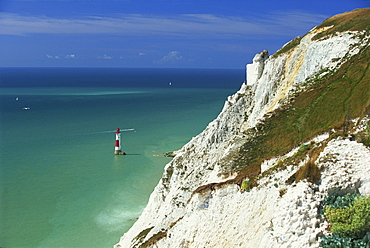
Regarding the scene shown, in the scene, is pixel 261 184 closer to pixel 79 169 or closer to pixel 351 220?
pixel 351 220

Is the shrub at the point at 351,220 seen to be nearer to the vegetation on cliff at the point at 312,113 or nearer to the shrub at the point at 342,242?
the shrub at the point at 342,242

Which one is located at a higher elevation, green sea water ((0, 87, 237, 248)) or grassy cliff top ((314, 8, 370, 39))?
grassy cliff top ((314, 8, 370, 39))

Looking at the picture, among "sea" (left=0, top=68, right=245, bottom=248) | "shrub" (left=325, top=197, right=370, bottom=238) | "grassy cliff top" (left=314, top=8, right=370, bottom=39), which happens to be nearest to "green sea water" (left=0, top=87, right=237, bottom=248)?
"sea" (left=0, top=68, right=245, bottom=248)

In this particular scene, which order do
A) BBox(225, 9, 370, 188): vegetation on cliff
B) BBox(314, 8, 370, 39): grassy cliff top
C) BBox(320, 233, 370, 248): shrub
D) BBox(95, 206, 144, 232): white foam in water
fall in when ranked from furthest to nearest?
BBox(95, 206, 144, 232): white foam in water
BBox(314, 8, 370, 39): grassy cliff top
BBox(225, 9, 370, 188): vegetation on cliff
BBox(320, 233, 370, 248): shrub

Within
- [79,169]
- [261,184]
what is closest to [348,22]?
[261,184]

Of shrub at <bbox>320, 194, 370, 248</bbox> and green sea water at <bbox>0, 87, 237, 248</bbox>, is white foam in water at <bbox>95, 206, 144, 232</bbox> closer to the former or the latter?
green sea water at <bbox>0, 87, 237, 248</bbox>

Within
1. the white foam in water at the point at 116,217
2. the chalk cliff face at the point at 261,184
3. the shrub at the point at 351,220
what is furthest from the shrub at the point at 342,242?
the white foam in water at the point at 116,217

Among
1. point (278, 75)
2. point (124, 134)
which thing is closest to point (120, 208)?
point (278, 75)
